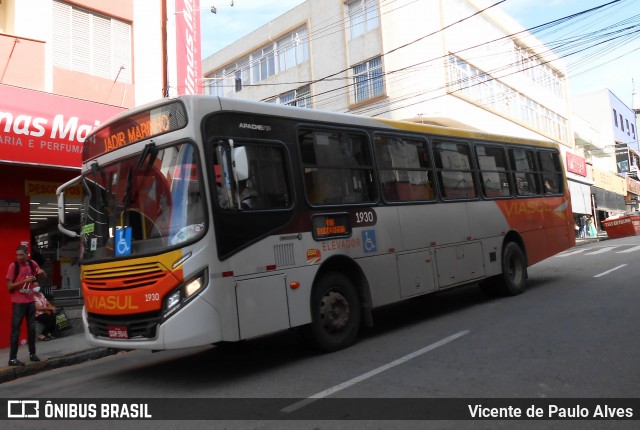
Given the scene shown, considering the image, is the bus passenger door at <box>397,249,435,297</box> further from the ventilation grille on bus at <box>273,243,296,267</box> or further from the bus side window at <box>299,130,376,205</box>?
the ventilation grille on bus at <box>273,243,296,267</box>

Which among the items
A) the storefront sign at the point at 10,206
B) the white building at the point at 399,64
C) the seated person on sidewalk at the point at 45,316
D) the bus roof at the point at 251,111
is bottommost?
the seated person on sidewalk at the point at 45,316

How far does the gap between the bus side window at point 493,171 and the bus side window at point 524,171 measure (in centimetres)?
36

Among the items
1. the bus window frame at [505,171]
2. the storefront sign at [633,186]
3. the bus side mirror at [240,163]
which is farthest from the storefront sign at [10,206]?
the storefront sign at [633,186]

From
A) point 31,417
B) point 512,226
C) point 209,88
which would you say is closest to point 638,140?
point 209,88

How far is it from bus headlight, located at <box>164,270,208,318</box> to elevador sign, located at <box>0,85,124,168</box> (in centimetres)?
563

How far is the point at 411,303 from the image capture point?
427 inches

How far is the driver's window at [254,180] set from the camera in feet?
18.9

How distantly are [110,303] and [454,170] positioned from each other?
20.6ft

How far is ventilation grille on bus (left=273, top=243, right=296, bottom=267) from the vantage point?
6223 mm

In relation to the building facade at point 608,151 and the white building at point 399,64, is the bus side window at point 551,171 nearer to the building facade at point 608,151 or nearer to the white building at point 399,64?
the white building at point 399,64

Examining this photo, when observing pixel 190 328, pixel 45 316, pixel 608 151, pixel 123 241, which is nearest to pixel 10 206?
pixel 45 316

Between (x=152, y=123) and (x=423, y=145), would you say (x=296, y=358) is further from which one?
(x=423, y=145)

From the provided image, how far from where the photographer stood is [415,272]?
821 cm

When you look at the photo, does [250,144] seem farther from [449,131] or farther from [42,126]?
[42,126]
